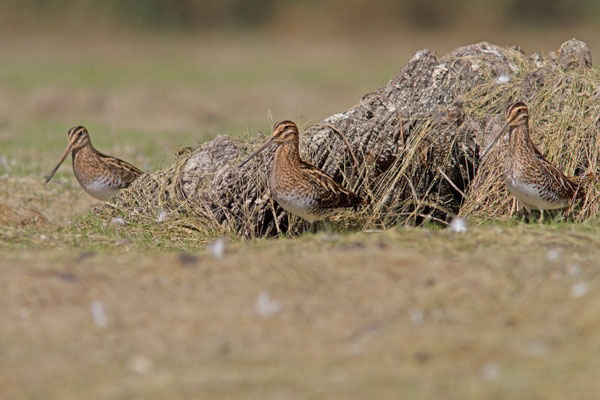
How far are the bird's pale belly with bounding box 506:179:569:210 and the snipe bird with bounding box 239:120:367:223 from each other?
132 centimetres

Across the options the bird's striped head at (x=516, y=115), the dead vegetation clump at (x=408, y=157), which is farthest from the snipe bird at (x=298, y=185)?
the bird's striped head at (x=516, y=115)

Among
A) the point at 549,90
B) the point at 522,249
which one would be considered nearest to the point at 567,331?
the point at 522,249

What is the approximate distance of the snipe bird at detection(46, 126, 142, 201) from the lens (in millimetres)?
9789

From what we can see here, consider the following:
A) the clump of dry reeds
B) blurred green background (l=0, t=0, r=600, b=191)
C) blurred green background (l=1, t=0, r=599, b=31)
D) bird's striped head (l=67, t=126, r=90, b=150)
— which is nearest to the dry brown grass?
the clump of dry reeds

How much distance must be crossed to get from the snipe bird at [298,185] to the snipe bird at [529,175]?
1.33 metres

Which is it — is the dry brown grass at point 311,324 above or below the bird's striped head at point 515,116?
below

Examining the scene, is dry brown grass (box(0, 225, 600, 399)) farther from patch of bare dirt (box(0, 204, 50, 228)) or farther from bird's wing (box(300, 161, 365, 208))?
patch of bare dirt (box(0, 204, 50, 228))

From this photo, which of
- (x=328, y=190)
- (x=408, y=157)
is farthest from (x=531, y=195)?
(x=328, y=190)

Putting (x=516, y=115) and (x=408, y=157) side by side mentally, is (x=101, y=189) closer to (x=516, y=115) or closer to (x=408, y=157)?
(x=408, y=157)

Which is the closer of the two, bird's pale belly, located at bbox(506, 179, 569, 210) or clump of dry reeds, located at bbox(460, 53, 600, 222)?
bird's pale belly, located at bbox(506, 179, 569, 210)

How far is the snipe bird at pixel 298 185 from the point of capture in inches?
314

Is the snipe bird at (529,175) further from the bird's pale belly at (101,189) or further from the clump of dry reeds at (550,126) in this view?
the bird's pale belly at (101,189)

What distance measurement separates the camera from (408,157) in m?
8.64

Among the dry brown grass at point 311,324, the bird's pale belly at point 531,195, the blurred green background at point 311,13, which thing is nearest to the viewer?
the dry brown grass at point 311,324
